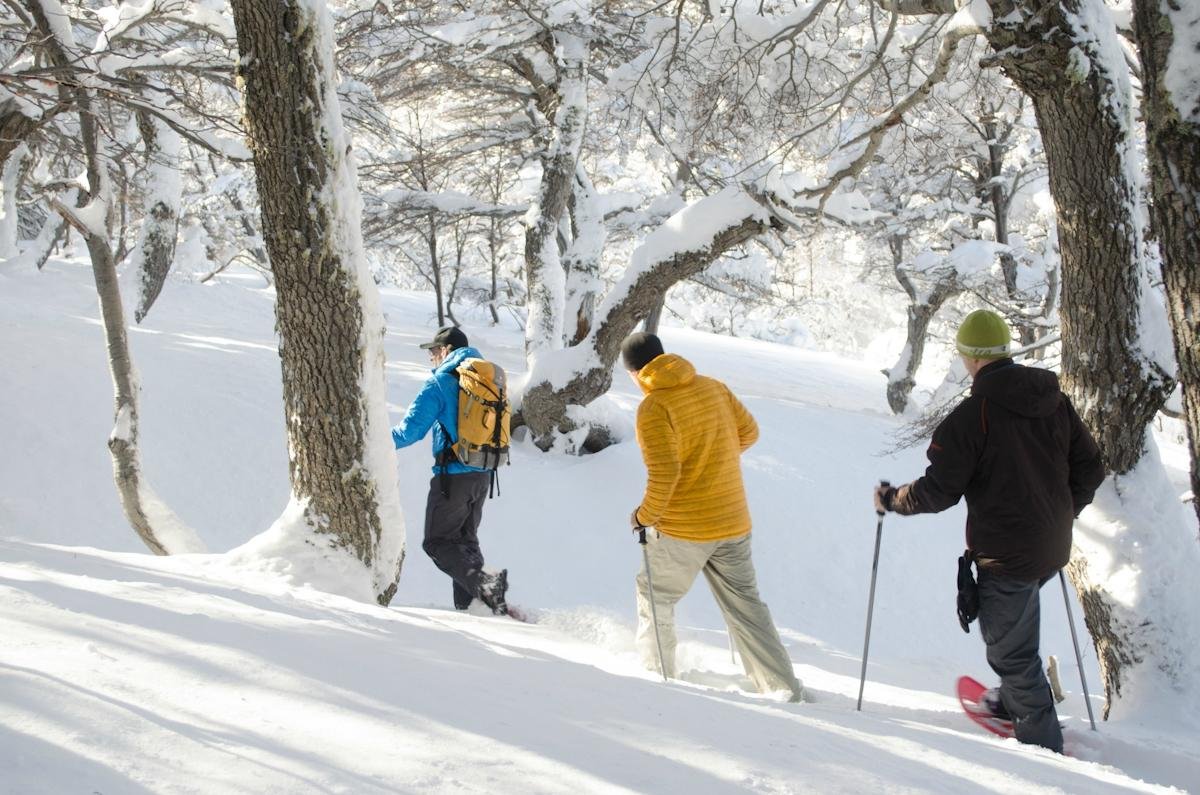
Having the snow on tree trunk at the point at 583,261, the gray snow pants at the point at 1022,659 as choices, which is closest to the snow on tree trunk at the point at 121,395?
the snow on tree trunk at the point at 583,261

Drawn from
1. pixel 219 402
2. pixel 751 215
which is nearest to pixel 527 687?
pixel 751 215

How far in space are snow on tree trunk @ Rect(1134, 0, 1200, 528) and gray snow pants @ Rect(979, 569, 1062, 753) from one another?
2.63ft

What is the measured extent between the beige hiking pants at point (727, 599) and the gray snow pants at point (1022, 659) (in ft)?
3.14

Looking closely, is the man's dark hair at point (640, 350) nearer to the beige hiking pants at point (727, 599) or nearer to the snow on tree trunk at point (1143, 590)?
the beige hiking pants at point (727, 599)

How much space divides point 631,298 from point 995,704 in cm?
555

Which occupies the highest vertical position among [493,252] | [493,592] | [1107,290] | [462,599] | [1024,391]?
[493,252]

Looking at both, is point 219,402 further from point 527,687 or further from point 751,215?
point 527,687

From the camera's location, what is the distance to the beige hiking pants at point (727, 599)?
4078 mm

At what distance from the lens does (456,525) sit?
541 cm

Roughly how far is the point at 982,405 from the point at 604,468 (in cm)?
627

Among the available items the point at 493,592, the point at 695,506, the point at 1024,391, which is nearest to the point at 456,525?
the point at 493,592

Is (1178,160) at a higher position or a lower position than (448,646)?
higher

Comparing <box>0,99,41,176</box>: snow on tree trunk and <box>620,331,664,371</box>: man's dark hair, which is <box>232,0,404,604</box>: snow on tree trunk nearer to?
<box>620,331,664,371</box>: man's dark hair

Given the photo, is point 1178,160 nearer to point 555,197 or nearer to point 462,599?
point 462,599
